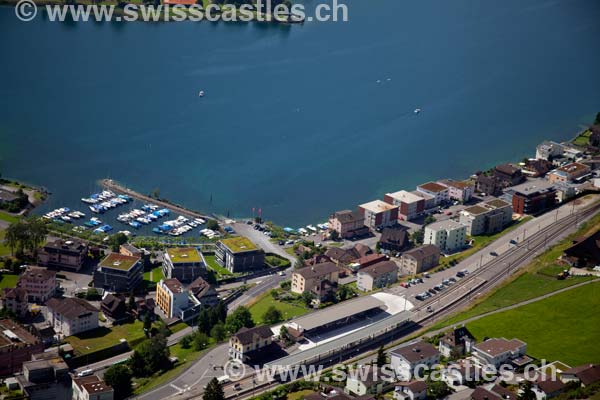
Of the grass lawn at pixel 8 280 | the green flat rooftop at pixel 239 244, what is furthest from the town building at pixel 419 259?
the grass lawn at pixel 8 280

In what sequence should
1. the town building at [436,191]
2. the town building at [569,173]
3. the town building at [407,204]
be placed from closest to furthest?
1. the town building at [407,204]
2. the town building at [436,191]
3. the town building at [569,173]

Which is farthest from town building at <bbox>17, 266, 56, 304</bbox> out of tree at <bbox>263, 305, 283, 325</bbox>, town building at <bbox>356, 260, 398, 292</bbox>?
town building at <bbox>356, 260, 398, 292</bbox>

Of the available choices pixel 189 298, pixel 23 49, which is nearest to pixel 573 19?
pixel 23 49

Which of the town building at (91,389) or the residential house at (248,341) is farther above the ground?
the residential house at (248,341)

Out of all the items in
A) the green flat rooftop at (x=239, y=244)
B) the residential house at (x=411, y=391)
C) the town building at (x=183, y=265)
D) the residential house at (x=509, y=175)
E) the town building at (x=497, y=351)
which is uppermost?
the residential house at (x=509, y=175)

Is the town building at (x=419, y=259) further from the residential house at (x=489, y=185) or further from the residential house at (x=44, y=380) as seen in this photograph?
the residential house at (x=44, y=380)

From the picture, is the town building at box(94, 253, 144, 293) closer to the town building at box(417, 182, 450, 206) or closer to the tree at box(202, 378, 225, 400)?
the tree at box(202, 378, 225, 400)
